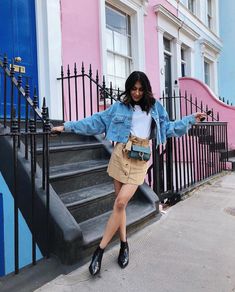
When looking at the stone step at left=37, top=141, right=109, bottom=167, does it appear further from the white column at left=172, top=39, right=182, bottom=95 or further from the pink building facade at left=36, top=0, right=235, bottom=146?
the white column at left=172, top=39, right=182, bottom=95

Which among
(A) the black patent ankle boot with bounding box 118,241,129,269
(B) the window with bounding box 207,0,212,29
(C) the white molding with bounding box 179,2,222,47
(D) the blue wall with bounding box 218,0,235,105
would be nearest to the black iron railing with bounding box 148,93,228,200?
(A) the black patent ankle boot with bounding box 118,241,129,269

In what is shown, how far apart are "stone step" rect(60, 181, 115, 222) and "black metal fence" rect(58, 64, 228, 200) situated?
3.18 feet

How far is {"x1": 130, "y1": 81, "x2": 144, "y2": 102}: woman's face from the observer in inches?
109

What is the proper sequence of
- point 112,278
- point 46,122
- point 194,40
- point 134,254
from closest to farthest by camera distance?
point 112,278, point 46,122, point 134,254, point 194,40

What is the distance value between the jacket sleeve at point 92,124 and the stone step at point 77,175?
2.69 feet

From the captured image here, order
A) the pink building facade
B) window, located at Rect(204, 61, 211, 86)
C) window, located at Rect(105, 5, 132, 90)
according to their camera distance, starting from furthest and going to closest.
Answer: window, located at Rect(204, 61, 211, 86) → window, located at Rect(105, 5, 132, 90) → the pink building facade

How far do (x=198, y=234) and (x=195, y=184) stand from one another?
7.38 feet

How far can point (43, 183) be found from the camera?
3053mm

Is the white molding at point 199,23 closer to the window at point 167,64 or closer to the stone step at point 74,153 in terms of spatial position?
the window at point 167,64

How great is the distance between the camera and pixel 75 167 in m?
4.04

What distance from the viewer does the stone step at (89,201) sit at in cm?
333

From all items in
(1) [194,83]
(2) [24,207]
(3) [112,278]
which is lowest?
(3) [112,278]

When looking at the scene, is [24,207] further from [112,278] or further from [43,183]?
[112,278]

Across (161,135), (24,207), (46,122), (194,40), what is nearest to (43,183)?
(24,207)
